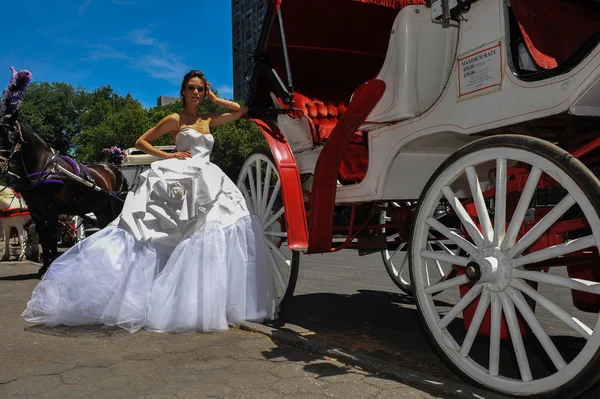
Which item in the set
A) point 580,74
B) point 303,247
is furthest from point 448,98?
point 303,247

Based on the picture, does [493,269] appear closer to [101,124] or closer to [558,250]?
[558,250]

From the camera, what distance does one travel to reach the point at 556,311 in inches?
82.1

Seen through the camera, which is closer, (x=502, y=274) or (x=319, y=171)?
(x=502, y=274)

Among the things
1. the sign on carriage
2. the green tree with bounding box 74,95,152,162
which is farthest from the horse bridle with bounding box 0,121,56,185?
the green tree with bounding box 74,95,152,162

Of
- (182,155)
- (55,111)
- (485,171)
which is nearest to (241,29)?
(55,111)

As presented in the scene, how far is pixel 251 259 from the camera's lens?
406 cm

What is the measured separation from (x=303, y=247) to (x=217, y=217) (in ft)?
2.77

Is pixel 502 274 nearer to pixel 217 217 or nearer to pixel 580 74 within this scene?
pixel 580 74

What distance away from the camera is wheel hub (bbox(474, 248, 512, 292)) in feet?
7.33

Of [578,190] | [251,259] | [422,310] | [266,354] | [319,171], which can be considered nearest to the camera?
[578,190]

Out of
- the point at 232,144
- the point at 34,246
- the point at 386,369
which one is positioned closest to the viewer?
the point at 386,369

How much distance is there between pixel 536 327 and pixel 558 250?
0.35m

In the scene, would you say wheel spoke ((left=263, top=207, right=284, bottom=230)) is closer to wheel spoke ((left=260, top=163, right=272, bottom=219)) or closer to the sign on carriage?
wheel spoke ((left=260, top=163, right=272, bottom=219))

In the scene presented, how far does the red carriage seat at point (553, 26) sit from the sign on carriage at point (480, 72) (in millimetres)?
165
